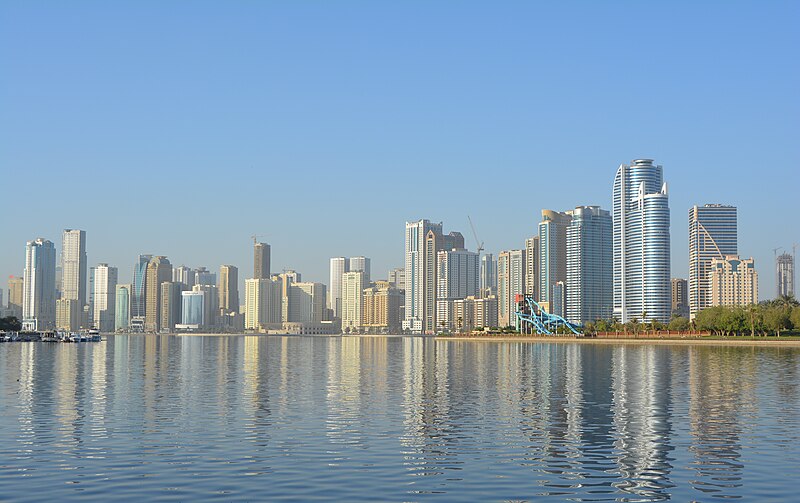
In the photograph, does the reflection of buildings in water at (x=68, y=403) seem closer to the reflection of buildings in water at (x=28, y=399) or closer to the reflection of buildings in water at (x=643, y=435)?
the reflection of buildings in water at (x=28, y=399)

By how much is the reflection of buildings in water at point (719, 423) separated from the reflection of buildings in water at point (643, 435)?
4.48 feet

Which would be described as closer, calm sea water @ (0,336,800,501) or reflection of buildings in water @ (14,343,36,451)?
calm sea water @ (0,336,800,501)

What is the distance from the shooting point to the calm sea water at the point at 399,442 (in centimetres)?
3278

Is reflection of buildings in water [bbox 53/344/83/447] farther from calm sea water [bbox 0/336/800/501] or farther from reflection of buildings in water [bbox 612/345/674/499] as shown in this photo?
reflection of buildings in water [bbox 612/345/674/499]

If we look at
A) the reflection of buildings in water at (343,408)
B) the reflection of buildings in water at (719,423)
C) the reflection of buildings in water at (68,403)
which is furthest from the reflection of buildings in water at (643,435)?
the reflection of buildings in water at (68,403)

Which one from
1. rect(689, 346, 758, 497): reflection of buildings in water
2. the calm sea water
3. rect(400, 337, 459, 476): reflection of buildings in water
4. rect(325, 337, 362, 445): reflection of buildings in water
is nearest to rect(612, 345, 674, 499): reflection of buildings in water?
the calm sea water

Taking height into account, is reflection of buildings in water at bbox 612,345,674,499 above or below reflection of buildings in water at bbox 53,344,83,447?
below

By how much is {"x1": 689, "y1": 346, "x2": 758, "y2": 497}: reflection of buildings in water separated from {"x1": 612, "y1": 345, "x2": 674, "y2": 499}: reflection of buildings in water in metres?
1.37

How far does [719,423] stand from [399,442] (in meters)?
18.6

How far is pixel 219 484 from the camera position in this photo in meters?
33.2

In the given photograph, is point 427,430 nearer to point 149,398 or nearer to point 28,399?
point 149,398

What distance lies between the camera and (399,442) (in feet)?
142

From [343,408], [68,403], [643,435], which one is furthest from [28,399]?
[643,435]

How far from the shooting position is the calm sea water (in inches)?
1291
